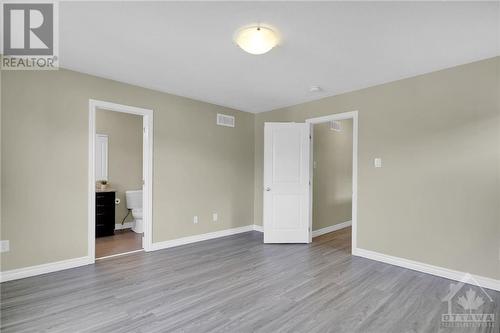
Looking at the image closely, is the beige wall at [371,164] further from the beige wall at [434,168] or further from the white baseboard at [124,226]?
the white baseboard at [124,226]

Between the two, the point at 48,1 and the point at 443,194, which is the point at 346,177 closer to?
the point at 443,194

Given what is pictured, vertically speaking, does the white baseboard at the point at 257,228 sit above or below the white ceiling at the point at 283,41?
below

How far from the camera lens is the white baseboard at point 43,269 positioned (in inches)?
109

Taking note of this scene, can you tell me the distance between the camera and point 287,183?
4.39 m

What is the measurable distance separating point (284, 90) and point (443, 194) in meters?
2.42

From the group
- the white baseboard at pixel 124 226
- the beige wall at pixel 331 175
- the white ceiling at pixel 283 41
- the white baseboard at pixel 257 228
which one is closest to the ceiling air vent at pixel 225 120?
the white ceiling at pixel 283 41

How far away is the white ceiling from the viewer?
198 cm

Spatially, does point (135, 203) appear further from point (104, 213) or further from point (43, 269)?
point (43, 269)

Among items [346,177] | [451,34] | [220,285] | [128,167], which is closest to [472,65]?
[451,34]

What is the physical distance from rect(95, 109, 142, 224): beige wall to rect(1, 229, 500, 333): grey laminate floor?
2151mm

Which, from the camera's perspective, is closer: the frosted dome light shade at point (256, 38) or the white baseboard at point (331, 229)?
the frosted dome light shade at point (256, 38)

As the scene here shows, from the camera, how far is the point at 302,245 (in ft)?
13.9

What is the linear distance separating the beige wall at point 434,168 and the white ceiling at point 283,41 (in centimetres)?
28

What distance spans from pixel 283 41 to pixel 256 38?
0.35 metres
